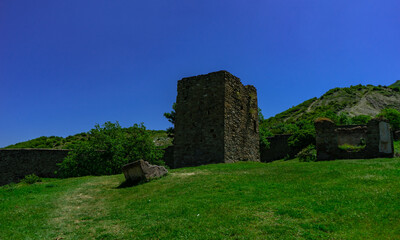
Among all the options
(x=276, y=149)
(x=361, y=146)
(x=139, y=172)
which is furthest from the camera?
(x=276, y=149)

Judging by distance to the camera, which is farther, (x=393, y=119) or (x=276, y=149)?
(x=393, y=119)

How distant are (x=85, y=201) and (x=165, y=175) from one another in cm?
415

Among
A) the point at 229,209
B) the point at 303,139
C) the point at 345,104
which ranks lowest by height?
the point at 229,209

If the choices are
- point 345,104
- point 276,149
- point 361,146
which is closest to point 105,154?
point 361,146

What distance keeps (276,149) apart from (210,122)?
17738 millimetres

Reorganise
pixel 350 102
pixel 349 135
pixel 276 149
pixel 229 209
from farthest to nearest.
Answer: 1. pixel 350 102
2. pixel 276 149
3. pixel 349 135
4. pixel 229 209

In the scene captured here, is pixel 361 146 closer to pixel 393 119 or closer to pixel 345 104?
pixel 393 119

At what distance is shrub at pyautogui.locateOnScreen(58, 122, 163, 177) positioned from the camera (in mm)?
18789

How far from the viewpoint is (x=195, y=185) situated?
33.5 ft

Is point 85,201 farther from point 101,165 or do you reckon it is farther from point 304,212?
point 101,165

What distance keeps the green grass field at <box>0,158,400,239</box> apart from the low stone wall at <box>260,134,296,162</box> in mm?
21698

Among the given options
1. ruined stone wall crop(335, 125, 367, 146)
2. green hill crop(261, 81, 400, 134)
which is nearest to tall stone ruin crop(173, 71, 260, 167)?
ruined stone wall crop(335, 125, 367, 146)

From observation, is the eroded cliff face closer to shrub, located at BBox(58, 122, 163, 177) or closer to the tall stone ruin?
the tall stone ruin

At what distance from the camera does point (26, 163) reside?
65.1 ft
